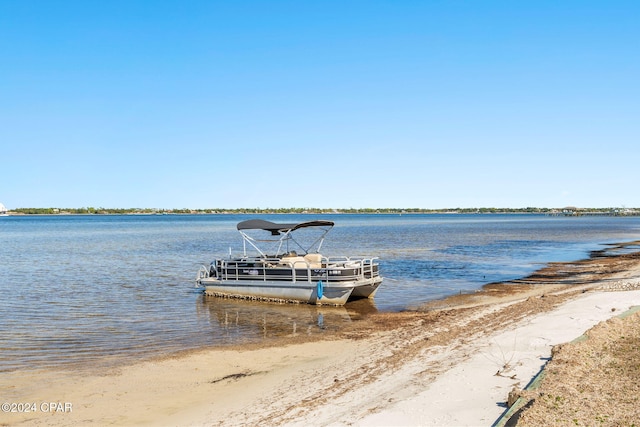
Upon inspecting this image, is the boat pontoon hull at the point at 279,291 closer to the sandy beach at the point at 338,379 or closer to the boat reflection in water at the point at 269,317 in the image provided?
the boat reflection in water at the point at 269,317

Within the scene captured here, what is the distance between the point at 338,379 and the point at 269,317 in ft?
29.8

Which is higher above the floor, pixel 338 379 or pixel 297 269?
pixel 297 269

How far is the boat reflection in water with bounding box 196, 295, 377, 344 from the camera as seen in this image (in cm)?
1652

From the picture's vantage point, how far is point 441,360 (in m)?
10.8

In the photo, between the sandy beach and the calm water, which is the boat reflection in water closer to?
the calm water

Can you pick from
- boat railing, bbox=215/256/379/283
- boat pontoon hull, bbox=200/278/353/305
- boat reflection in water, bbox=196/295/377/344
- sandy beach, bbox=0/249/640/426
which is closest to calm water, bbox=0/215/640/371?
boat reflection in water, bbox=196/295/377/344

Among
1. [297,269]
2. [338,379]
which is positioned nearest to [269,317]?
[297,269]

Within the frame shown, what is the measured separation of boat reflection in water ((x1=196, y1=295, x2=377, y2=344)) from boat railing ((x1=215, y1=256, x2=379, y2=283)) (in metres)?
1.13

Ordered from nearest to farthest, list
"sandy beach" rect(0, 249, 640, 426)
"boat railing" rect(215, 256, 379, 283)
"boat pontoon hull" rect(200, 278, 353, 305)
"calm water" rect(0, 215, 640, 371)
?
"sandy beach" rect(0, 249, 640, 426)
"calm water" rect(0, 215, 640, 371)
"boat pontoon hull" rect(200, 278, 353, 305)
"boat railing" rect(215, 256, 379, 283)

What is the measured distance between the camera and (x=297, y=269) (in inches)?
874

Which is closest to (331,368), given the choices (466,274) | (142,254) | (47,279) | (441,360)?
(441,360)

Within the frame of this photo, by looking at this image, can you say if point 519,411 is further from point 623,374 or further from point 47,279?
point 47,279

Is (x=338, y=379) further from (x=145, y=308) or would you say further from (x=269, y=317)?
(x=145, y=308)

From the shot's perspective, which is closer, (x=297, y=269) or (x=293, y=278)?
(x=293, y=278)
